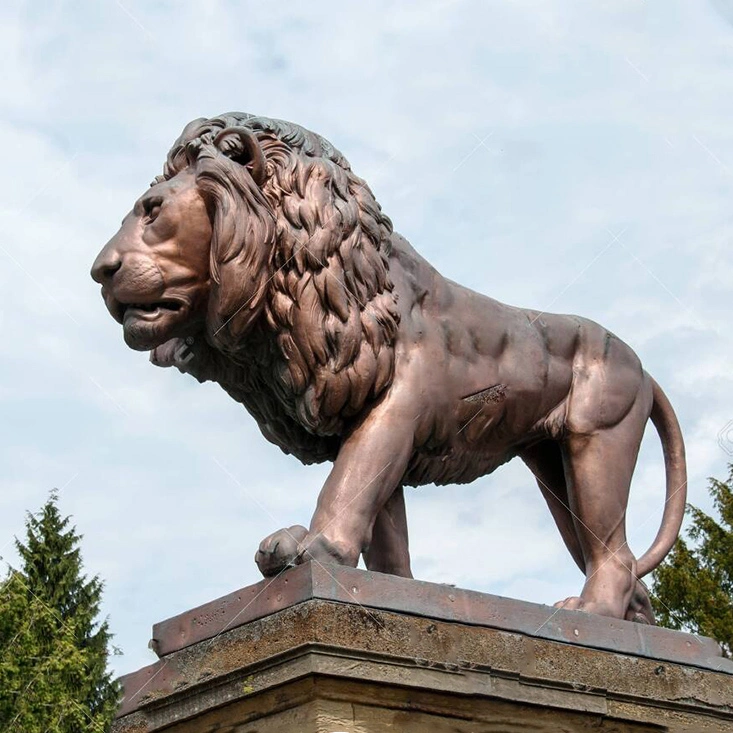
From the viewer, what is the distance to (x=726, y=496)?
19078mm

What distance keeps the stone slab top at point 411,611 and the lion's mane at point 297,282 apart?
691 millimetres

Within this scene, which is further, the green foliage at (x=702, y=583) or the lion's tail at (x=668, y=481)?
the green foliage at (x=702, y=583)

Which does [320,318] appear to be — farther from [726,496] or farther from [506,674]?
[726,496]

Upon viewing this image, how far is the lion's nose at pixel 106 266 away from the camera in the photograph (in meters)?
4.88

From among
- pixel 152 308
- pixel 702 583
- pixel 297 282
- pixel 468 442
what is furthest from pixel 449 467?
pixel 702 583

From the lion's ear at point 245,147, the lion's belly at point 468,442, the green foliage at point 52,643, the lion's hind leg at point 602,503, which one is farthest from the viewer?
the green foliage at point 52,643

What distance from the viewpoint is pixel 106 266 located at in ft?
16.0

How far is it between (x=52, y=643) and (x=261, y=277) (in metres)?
19.6

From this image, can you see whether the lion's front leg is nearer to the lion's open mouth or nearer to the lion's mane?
the lion's mane

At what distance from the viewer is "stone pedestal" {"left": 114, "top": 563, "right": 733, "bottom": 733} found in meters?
4.21

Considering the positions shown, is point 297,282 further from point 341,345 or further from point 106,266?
point 106,266

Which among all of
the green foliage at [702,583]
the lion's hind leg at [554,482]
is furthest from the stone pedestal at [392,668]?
the green foliage at [702,583]

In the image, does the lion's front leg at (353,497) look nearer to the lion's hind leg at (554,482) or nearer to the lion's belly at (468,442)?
the lion's belly at (468,442)

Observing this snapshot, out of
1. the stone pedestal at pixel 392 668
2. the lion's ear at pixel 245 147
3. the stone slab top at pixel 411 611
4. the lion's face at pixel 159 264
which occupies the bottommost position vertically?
the stone pedestal at pixel 392 668
